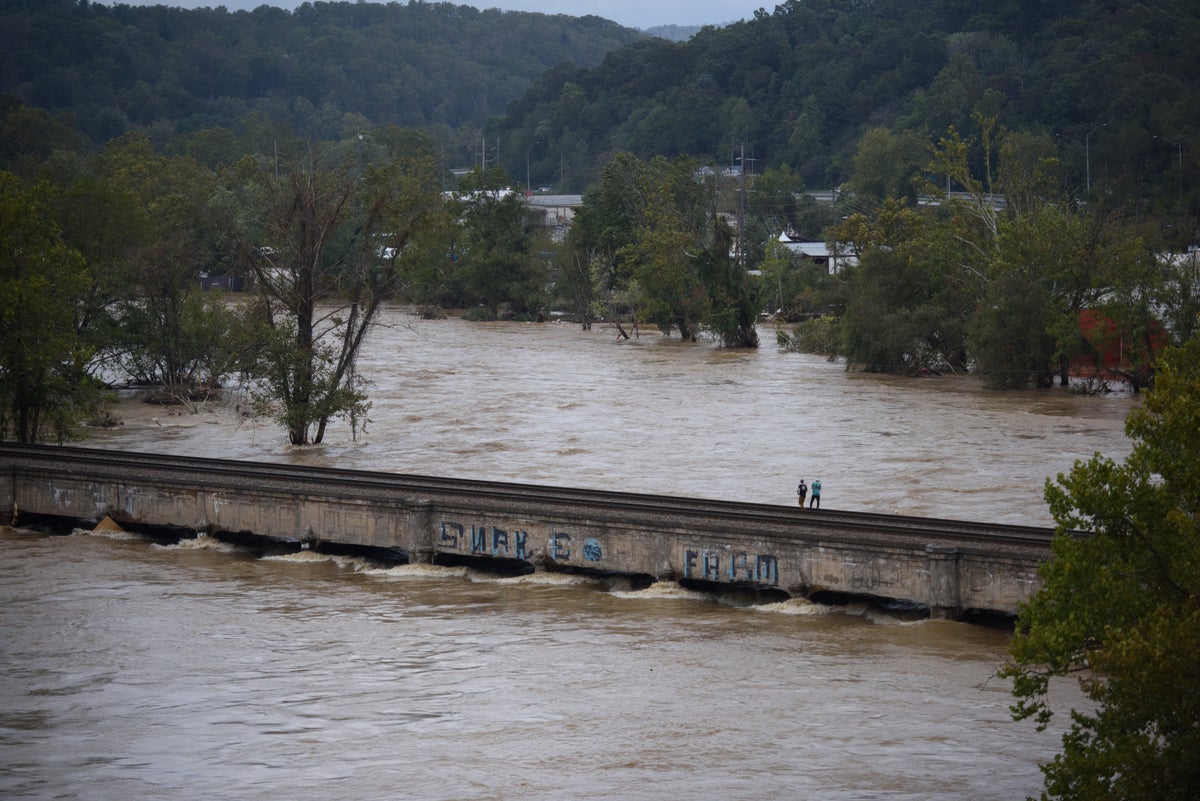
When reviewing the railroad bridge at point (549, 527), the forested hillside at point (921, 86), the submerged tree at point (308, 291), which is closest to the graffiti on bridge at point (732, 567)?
the railroad bridge at point (549, 527)

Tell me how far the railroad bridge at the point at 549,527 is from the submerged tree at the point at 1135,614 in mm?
10045

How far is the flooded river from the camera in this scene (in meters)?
19.5

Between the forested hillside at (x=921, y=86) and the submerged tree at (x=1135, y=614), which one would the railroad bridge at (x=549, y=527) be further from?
the forested hillside at (x=921, y=86)

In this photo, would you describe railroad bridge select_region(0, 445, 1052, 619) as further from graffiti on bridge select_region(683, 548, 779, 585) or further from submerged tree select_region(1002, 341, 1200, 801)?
submerged tree select_region(1002, 341, 1200, 801)

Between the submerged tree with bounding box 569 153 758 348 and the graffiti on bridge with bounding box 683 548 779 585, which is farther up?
the submerged tree with bounding box 569 153 758 348

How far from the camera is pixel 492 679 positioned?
77.3ft

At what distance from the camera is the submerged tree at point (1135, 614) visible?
13.5 m

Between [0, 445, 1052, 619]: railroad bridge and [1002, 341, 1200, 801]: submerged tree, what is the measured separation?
395 inches

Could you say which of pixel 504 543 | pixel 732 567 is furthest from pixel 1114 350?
pixel 504 543

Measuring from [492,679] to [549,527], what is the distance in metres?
6.36

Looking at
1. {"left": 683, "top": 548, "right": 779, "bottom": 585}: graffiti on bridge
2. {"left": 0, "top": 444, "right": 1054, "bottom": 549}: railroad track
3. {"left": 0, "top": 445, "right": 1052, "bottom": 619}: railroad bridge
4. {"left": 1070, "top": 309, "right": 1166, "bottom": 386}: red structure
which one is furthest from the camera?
{"left": 1070, "top": 309, "right": 1166, "bottom": 386}: red structure

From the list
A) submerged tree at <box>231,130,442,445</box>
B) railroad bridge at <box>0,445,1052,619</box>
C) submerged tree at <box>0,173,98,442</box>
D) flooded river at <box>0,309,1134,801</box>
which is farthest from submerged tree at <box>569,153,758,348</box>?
railroad bridge at <box>0,445,1052,619</box>

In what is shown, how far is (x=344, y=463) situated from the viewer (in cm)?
4356

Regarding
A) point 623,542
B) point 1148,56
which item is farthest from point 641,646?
point 1148,56
